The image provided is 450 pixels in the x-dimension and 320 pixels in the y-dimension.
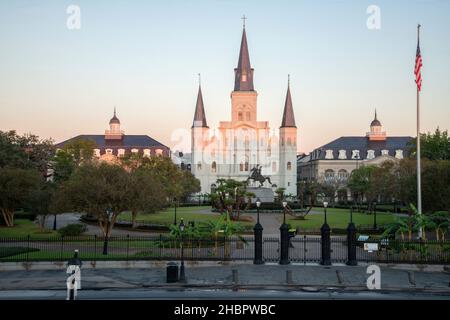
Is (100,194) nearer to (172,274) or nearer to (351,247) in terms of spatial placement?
(172,274)

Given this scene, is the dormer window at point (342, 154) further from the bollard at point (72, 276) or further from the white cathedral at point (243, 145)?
the bollard at point (72, 276)

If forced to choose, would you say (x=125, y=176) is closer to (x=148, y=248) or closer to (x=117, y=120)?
(x=148, y=248)

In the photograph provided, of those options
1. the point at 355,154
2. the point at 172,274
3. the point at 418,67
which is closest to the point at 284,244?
the point at 172,274

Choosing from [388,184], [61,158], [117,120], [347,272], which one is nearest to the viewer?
[347,272]

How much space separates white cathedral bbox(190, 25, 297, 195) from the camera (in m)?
97.9

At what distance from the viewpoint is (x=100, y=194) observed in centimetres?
2870

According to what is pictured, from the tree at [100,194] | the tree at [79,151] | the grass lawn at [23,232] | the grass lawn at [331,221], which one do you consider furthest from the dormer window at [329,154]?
the tree at [100,194]

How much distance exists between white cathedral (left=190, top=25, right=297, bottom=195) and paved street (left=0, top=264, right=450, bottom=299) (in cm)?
7538

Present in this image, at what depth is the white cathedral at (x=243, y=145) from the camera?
97.9 meters

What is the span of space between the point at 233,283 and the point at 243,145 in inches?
3215

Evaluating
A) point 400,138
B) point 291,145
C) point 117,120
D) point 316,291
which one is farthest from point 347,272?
point 117,120
